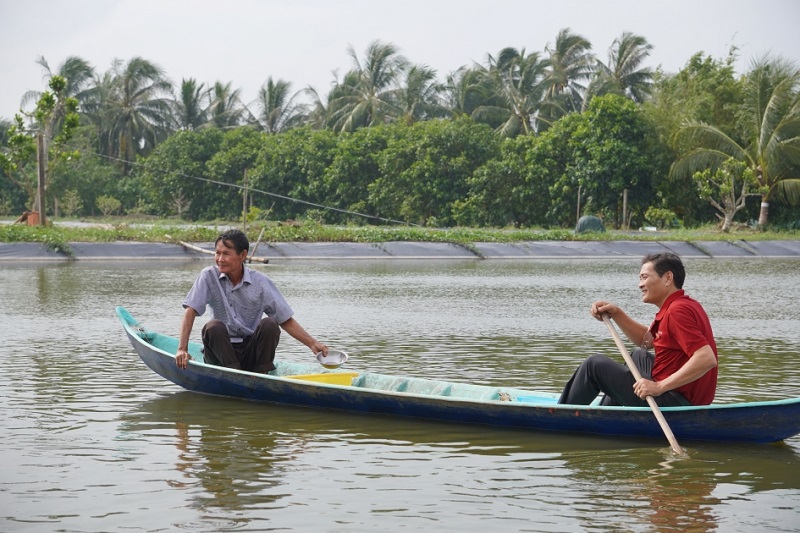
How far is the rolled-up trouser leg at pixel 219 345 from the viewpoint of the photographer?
290 inches

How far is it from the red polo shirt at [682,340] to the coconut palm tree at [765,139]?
90.4 ft

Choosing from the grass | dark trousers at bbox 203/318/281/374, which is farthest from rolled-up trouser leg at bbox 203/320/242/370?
the grass

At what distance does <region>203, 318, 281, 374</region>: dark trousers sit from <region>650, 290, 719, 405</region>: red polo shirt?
2711 millimetres

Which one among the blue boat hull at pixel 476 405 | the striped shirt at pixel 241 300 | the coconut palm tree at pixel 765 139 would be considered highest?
the coconut palm tree at pixel 765 139

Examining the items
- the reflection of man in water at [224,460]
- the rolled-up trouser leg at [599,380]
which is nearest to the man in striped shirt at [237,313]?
the reflection of man in water at [224,460]

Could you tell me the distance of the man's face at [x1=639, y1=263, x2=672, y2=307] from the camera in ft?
19.7

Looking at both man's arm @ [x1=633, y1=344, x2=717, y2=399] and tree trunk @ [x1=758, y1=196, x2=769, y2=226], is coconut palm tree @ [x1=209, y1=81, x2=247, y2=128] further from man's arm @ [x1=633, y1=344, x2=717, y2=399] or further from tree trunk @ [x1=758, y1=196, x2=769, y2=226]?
man's arm @ [x1=633, y1=344, x2=717, y2=399]

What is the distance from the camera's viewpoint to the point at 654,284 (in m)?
6.03

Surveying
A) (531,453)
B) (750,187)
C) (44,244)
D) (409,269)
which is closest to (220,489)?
(531,453)

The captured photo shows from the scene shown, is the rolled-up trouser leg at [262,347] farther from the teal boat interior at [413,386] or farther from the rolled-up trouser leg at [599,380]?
the rolled-up trouser leg at [599,380]

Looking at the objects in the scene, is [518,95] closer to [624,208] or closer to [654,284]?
[624,208]

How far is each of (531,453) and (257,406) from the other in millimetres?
2247

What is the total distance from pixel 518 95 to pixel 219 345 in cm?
3668

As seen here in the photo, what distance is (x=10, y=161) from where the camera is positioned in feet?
98.5
